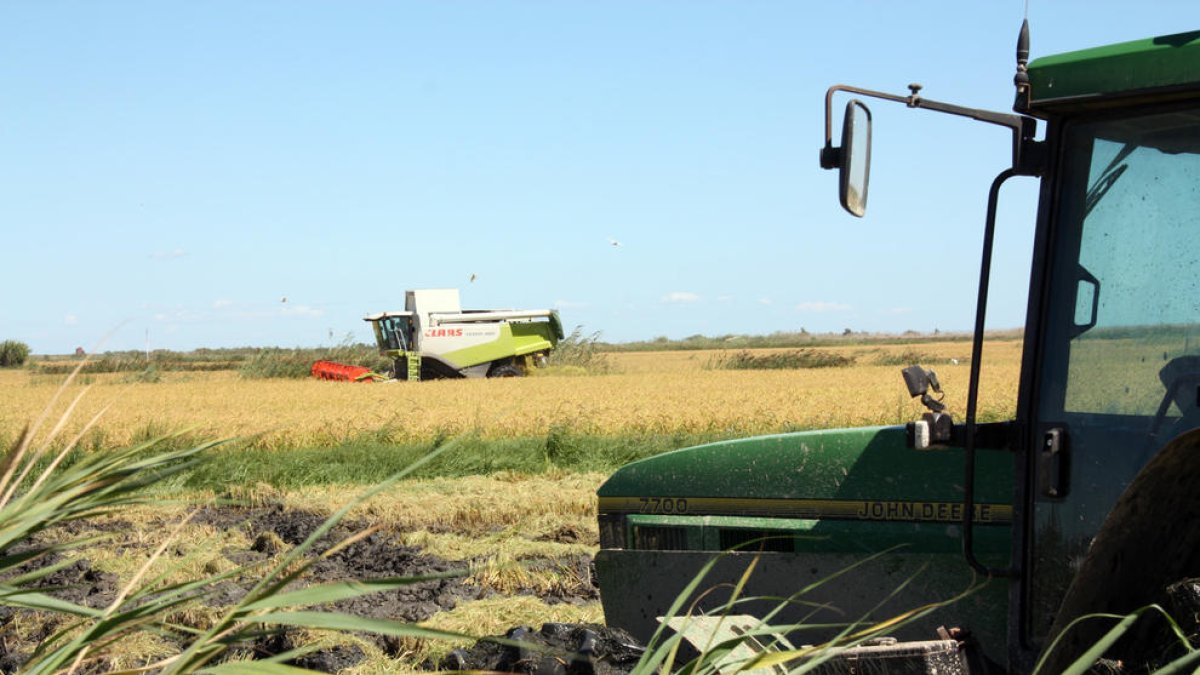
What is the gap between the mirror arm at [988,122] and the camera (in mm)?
3152

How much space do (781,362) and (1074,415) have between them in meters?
37.1

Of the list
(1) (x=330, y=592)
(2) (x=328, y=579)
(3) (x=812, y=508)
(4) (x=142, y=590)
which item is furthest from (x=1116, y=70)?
(2) (x=328, y=579)

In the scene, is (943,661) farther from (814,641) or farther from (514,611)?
(514,611)

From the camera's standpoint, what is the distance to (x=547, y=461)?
13.9m

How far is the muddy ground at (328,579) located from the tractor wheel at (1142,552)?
5.96 ft

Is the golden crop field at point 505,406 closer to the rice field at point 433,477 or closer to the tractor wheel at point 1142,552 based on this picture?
the rice field at point 433,477

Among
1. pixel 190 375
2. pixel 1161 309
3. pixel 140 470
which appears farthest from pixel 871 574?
pixel 190 375

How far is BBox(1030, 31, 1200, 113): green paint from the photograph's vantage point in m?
2.80

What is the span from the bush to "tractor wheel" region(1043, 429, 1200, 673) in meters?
65.8

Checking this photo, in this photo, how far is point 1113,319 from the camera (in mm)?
3051

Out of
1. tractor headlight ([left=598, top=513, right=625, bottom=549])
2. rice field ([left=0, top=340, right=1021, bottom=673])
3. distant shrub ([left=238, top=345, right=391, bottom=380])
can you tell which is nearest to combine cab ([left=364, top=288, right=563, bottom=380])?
distant shrub ([left=238, top=345, right=391, bottom=380])

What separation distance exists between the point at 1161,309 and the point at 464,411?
676 inches

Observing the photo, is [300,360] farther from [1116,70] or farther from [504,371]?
[1116,70]

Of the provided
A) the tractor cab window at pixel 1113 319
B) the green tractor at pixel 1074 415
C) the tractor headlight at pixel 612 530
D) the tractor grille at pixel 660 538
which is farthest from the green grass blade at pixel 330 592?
the tractor headlight at pixel 612 530
